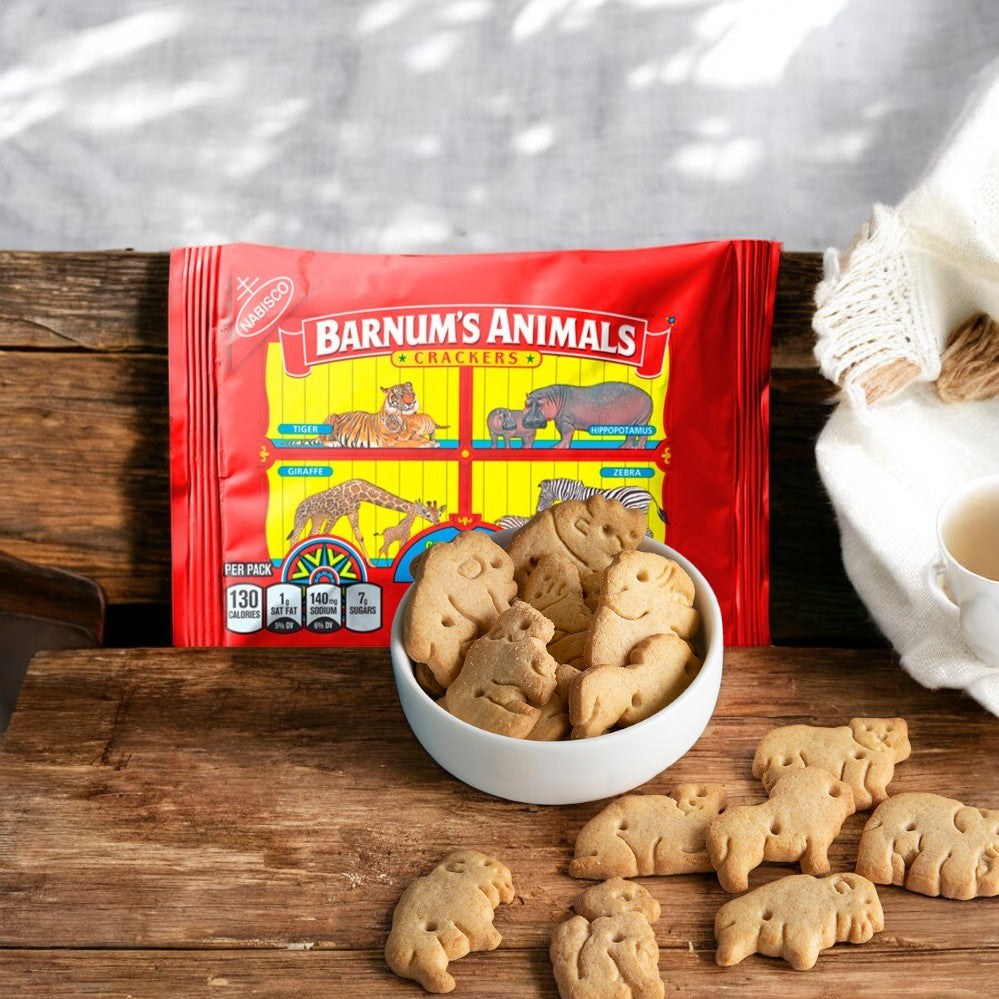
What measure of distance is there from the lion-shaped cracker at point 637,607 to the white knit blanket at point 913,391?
175 millimetres

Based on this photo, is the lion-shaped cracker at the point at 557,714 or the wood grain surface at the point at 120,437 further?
the wood grain surface at the point at 120,437

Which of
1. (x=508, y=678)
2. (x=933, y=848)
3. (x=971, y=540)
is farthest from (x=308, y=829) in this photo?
(x=971, y=540)

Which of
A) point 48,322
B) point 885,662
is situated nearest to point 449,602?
point 885,662

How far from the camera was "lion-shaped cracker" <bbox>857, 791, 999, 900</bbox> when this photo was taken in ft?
2.34

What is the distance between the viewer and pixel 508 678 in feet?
2.40

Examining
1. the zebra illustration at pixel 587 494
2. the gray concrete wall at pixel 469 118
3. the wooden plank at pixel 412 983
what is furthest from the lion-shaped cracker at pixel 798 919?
the gray concrete wall at pixel 469 118

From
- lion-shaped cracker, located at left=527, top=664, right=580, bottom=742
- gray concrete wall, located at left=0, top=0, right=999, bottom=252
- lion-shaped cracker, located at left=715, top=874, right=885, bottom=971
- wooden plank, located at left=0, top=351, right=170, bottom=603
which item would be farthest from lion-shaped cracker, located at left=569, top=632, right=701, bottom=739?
gray concrete wall, located at left=0, top=0, right=999, bottom=252

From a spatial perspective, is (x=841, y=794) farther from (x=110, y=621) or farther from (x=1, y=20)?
(x=1, y=20)

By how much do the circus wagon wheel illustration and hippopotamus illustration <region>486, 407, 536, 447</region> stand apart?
0.16m

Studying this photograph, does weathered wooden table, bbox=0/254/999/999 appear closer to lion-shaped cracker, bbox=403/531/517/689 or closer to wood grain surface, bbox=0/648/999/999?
wood grain surface, bbox=0/648/999/999

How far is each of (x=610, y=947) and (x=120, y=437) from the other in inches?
24.1

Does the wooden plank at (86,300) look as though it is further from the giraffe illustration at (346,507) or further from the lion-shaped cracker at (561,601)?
the lion-shaped cracker at (561,601)

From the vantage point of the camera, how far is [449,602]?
0.79 meters

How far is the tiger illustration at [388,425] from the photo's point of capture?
0.98m
